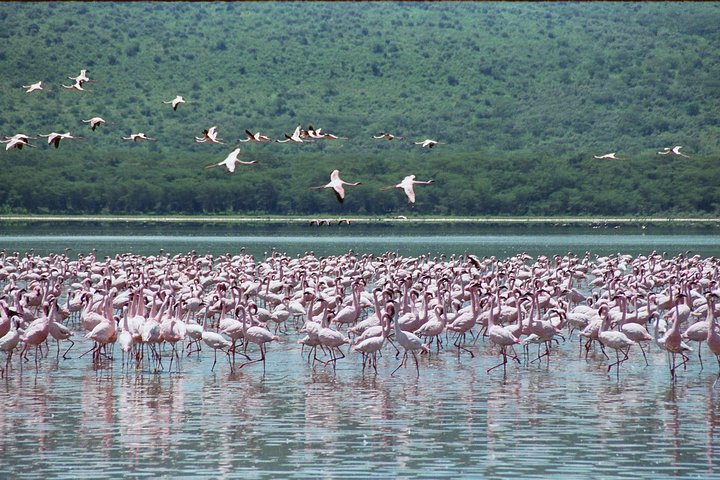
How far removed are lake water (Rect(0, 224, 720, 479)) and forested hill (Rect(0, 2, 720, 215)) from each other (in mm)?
84438

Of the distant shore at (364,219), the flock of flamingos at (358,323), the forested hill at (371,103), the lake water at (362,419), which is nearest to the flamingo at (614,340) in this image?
the flock of flamingos at (358,323)

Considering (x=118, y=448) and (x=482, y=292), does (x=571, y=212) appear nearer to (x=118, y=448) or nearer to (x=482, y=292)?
(x=482, y=292)

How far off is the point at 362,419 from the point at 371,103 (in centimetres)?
12839

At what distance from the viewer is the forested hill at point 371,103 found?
108 metres

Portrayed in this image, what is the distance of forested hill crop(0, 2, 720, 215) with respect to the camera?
355 feet

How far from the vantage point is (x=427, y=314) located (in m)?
24.2

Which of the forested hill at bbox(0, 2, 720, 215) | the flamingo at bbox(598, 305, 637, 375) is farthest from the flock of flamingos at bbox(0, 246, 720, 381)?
the forested hill at bbox(0, 2, 720, 215)

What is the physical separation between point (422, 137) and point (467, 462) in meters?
119

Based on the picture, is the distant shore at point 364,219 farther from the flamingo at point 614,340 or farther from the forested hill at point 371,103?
the flamingo at point 614,340

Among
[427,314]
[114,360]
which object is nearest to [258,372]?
[114,360]

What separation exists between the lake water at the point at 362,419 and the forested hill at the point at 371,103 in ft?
277

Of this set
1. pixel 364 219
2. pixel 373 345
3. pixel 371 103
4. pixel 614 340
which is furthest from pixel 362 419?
pixel 371 103

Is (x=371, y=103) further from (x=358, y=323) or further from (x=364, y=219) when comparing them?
(x=358, y=323)

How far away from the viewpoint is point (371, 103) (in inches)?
5679
